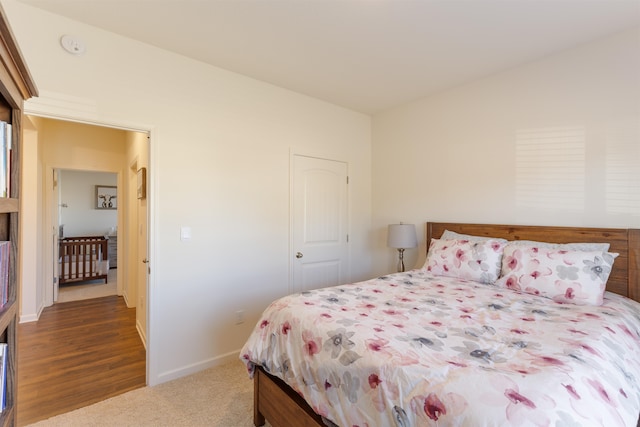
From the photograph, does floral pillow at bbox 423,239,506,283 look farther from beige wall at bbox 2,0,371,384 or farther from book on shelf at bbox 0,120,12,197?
book on shelf at bbox 0,120,12,197

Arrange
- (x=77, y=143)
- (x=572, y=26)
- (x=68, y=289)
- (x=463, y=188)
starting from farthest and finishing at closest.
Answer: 1. (x=68, y=289)
2. (x=77, y=143)
3. (x=463, y=188)
4. (x=572, y=26)

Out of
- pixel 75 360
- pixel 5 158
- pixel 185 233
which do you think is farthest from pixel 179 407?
pixel 5 158

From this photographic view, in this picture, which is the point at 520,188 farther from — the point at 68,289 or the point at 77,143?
the point at 68,289

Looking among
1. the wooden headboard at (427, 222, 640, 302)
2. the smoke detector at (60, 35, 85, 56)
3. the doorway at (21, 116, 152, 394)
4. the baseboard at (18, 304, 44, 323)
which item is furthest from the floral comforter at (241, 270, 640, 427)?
the baseboard at (18, 304, 44, 323)

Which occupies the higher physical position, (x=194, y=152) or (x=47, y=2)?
(x=47, y=2)

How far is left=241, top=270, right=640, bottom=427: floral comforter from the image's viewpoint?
0.89 m

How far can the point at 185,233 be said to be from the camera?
2.43m

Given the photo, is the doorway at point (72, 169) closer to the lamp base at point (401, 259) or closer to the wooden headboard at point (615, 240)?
the lamp base at point (401, 259)

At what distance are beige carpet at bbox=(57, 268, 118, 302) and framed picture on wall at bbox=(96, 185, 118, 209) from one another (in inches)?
94.9

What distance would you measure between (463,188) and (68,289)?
20.5ft

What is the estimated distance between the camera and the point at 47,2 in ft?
5.94

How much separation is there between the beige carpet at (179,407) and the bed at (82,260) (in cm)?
408

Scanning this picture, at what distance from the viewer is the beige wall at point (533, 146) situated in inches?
81.1

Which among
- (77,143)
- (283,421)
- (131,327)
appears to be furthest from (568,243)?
(77,143)
